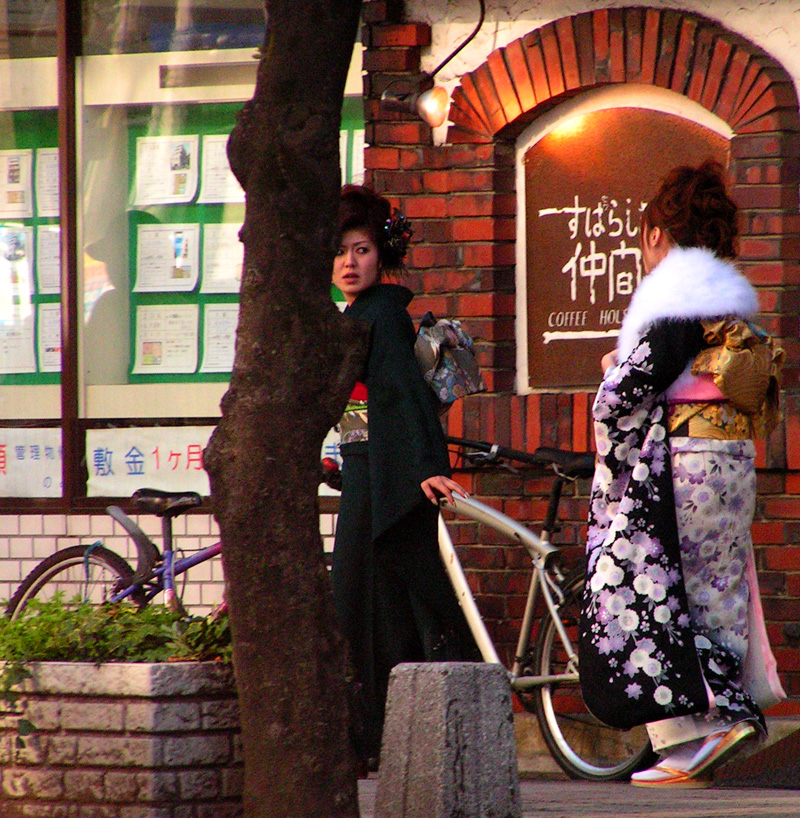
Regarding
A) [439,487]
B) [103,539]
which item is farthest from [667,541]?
[103,539]

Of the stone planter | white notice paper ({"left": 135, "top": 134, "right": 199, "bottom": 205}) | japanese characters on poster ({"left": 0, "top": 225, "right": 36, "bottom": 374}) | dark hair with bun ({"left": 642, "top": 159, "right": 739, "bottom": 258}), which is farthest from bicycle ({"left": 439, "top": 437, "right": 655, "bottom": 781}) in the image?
japanese characters on poster ({"left": 0, "top": 225, "right": 36, "bottom": 374})

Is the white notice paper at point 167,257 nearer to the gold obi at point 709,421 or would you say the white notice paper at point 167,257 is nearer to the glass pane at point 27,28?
the glass pane at point 27,28

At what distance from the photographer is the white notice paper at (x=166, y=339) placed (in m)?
7.54

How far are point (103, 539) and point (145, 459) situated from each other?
463 millimetres

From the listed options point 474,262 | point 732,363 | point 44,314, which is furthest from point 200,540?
point 732,363

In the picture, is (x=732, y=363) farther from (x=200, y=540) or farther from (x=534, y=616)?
(x=200, y=540)

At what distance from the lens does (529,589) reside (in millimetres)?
5992

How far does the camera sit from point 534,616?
591 cm

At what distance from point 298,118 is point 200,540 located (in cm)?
405

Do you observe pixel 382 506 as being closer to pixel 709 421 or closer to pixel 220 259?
pixel 709 421

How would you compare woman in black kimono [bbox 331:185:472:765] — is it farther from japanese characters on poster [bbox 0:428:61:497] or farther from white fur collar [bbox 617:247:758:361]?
japanese characters on poster [bbox 0:428:61:497]

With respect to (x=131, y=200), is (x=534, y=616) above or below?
below

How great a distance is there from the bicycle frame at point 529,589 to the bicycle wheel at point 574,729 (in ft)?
0.21

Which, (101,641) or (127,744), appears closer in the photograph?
(127,744)
